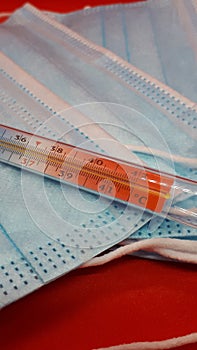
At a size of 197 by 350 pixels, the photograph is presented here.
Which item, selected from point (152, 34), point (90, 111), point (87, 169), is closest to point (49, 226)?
point (87, 169)

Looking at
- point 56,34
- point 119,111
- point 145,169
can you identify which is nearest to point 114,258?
Answer: point 145,169

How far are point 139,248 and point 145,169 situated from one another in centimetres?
11

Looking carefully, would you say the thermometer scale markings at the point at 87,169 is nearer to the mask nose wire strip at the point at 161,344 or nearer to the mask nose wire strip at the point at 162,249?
the mask nose wire strip at the point at 162,249

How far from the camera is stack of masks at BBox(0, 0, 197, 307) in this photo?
0.60 m

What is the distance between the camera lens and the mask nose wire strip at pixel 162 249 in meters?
0.60

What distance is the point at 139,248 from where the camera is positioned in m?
0.60

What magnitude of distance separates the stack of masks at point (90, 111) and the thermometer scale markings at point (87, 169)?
0.01m

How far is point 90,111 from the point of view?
72 cm

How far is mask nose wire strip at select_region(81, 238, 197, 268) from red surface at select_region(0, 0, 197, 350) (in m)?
0.03

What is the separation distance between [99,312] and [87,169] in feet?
0.65

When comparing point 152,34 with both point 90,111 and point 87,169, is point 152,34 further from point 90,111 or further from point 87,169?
point 87,169

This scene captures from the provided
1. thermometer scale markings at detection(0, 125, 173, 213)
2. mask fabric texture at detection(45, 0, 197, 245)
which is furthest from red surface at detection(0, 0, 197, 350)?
mask fabric texture at detection(45, 0, 197, 245)

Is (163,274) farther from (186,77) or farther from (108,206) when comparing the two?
(186,77)

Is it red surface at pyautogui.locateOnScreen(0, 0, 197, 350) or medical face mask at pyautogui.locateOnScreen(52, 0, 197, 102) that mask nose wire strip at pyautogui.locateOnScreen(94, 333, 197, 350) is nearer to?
red surface at pyautogui.locateOnScreen(0, 0, 197, 350)
